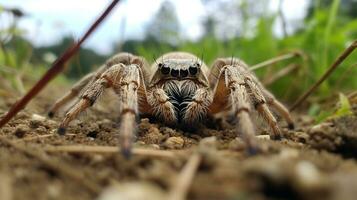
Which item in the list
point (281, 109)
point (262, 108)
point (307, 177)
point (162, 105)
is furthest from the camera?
point (281, 109)

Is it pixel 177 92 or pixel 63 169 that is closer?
pixel 63 169

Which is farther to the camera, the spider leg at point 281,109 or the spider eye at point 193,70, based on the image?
the spider leg at point 281,109

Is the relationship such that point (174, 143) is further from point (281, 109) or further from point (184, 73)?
point (281, 109)

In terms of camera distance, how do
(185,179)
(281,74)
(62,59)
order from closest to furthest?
(185,179), (62,59), (281,74)

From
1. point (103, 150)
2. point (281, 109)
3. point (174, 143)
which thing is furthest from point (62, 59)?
point (281, 109)

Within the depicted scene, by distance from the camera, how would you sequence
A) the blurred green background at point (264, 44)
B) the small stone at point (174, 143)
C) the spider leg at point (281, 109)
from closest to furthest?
the small stone at point (174, 143)
the spider leg at point (281, 109)
the blurred green background at point (264, 44)

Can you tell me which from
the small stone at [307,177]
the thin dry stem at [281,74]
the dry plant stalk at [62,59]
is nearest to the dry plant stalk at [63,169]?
the dry plant stalk at [62,59]

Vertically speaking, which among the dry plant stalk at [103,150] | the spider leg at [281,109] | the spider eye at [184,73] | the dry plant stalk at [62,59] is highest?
the spider eye at [184,73]

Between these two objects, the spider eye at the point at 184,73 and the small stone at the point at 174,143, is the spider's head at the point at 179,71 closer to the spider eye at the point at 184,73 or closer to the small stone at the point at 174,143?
the spider eye at the point at 184,73
